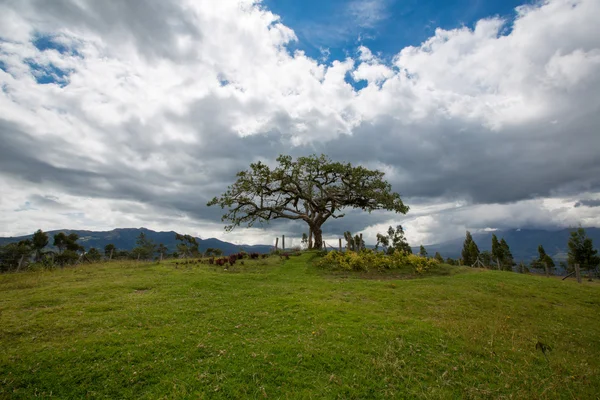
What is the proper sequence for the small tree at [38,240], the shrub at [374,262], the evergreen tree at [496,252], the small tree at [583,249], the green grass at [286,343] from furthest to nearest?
1. the evergreen tree at [496,252]
2. the small tree at [38,240]
3. the small tree at [583,249]
4. the shrub at [374,262]
5. the green grass at [286,343]

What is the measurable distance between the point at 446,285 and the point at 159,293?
16.9m

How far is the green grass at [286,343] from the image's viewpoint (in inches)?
244

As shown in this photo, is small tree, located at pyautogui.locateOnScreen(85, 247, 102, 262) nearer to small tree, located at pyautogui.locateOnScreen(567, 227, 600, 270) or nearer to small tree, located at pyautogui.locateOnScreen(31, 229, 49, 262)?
small tree, located at pyautogui.locateOnScreen(31, 229, 49, 262)

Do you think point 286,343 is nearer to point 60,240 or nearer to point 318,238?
point 318,238

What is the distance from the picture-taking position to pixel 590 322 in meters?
12.0

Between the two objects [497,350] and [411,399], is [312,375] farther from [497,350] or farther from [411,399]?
[497,350]

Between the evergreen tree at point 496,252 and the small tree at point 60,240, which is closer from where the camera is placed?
the small tree at point 60,240

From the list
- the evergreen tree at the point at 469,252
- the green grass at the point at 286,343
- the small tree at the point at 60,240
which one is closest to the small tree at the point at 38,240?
the small tree at the point at 60,240

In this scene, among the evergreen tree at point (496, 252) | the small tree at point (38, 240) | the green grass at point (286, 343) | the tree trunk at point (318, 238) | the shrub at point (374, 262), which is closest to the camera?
the green grass at point (286, 343)

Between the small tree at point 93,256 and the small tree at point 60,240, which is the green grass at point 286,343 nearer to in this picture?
the small tree at point 93,256

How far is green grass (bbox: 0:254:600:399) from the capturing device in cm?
620

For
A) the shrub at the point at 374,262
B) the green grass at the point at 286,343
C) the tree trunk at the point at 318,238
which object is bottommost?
the green grass at the point at 286,343

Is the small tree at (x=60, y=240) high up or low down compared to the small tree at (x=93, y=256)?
up

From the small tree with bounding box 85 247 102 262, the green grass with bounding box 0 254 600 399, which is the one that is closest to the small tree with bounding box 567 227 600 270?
the green grass with bounding box 0 254 600 399
